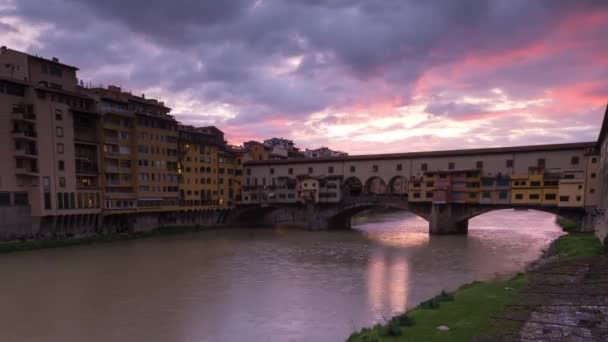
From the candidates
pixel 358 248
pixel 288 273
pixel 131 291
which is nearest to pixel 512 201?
pixel 358 248

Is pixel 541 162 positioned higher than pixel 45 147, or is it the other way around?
pixel 45 147

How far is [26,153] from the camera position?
34500 mm

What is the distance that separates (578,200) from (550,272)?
22.4 m

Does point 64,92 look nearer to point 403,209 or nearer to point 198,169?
point 198,169

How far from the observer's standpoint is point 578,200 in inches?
1403

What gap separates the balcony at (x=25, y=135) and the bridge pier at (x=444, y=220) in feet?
136

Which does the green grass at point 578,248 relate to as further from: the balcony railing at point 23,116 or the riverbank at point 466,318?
the balcony railing at point 23,116

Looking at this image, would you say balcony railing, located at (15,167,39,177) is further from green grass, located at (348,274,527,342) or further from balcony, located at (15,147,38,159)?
green grass, located at (348,274,527,342)

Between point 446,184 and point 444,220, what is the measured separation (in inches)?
164

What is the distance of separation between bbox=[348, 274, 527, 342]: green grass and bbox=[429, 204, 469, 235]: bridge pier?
94.5 feet

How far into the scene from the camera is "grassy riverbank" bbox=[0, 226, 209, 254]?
3237cm

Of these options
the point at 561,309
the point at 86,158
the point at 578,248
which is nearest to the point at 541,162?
the point at 578,248

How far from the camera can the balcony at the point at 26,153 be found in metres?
33.9

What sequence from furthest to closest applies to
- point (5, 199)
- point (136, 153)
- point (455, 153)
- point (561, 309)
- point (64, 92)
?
point (455, 153), point (136, 153), point (64, 92), point (5, 199), point (561, 309)
